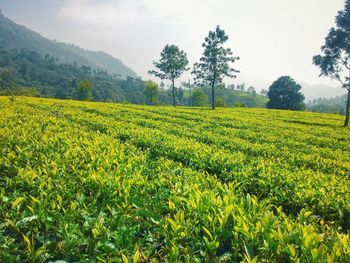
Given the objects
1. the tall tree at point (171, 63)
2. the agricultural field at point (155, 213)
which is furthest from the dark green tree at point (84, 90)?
the agricultural field at point (155, 213)

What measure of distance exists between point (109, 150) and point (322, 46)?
37472 millimetres

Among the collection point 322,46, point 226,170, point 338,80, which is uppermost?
point 322,46

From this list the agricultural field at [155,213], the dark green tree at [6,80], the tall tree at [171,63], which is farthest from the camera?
the dark green tree at [6,80]

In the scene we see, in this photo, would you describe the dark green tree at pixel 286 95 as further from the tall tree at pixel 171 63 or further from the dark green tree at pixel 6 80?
the dark green tree at pixel 6 80

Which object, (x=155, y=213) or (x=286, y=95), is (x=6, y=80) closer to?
(x=286, y=95)

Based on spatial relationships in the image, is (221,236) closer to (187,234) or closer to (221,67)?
(187,234)

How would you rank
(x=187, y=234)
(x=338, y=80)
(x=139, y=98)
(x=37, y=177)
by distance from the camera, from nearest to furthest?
(x=187, y=234) → (x=37, y=177) → (x=338, y=80) → (x=139, y=98)

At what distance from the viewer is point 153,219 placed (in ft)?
12.8

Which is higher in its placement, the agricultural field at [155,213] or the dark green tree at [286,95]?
the dark green tree at [286,95]

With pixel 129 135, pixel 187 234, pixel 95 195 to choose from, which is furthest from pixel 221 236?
pixel 129 135

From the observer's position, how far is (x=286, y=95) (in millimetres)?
85500

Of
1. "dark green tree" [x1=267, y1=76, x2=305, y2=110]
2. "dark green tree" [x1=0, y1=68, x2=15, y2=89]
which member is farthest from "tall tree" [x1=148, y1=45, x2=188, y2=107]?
"dark green tree" [x1=0, y1=68, x2=15, y2=89]

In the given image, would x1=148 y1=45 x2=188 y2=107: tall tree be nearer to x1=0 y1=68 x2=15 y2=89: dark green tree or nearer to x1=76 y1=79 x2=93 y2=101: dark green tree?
x1=76 y1=79 x2=93 y2=101: dark green tree

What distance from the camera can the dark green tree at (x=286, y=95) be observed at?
277 feet
